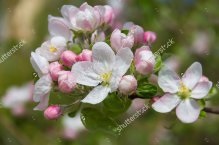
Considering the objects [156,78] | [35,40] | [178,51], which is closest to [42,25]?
[35,40]

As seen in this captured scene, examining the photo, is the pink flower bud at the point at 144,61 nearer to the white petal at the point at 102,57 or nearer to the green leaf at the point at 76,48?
the white petal at the point at 102,57

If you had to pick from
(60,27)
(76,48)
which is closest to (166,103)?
(76,48)

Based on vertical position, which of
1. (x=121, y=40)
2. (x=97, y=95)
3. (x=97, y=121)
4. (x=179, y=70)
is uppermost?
(x=121, y=40)

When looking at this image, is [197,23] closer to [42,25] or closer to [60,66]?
[60,66]

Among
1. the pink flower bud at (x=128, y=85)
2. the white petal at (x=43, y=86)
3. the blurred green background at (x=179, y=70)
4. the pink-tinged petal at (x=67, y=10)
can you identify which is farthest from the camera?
the blurred green background at (x=179, y=70)

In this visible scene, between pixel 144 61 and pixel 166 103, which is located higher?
pixel 144 61

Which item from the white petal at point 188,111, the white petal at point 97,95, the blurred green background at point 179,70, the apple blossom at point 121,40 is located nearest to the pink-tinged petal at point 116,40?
the apple blossom at point 121,40

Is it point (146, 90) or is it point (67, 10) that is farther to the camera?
point (67, 10)

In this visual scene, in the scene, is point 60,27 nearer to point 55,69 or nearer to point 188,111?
point 55,69
